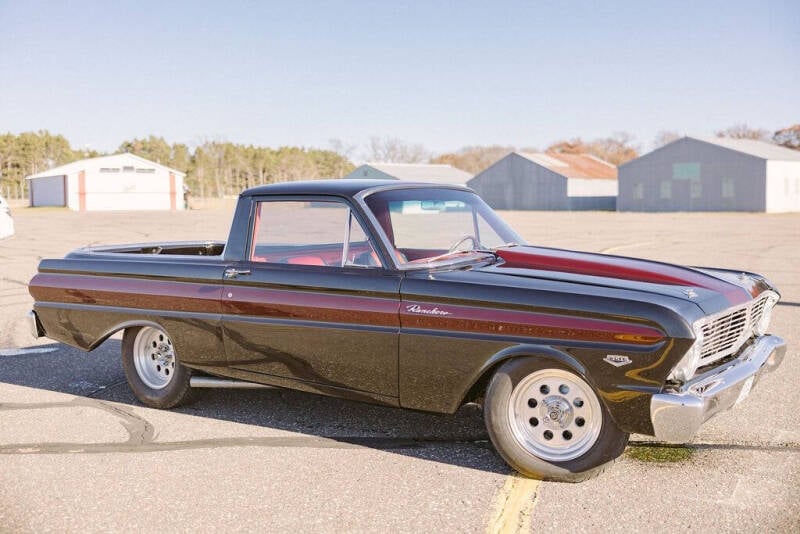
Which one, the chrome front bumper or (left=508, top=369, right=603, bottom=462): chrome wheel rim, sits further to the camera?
(left=508, top=369, right=603, bottom=462): chrome wheel rim

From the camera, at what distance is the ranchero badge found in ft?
12.2

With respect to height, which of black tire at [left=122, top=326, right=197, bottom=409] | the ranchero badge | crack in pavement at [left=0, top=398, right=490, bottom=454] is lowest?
crack in pavement at [left=0, top=398, right=490, bottom=454]

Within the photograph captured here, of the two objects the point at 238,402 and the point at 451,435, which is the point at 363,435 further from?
the point at 238,402

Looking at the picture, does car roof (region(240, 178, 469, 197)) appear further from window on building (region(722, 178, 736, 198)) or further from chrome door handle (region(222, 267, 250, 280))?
window on building (region(722, 178, 736, 198))

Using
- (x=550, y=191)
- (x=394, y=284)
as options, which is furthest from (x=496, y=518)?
(x=550, y=191)

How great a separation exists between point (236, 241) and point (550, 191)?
60955 millimetres

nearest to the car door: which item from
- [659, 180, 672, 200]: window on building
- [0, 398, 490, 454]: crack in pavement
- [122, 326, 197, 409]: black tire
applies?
[0, 398, 490, 454]: crack in pavement

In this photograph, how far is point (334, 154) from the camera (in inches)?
6132

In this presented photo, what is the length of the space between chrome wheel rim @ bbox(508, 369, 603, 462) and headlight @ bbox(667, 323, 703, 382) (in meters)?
0.42

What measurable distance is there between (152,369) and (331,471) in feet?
6.65

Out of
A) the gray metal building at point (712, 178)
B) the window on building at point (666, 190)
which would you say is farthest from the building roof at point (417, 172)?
the window on building at point (666, 190)

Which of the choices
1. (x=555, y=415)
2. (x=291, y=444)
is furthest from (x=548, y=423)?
(x=291, y=444)

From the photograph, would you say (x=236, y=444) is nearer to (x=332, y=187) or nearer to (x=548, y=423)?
(x=332, y=187)

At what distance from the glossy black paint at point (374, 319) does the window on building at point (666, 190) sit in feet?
182
